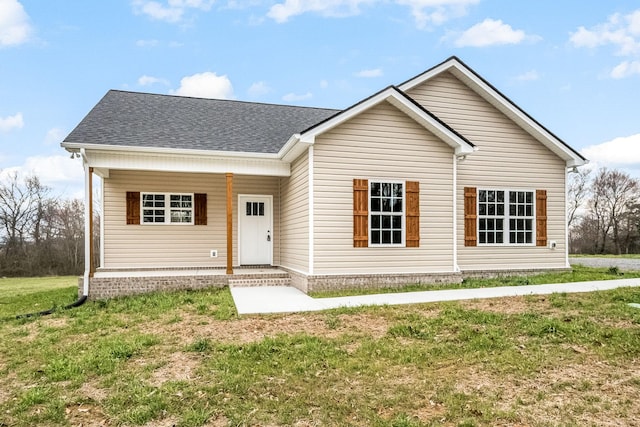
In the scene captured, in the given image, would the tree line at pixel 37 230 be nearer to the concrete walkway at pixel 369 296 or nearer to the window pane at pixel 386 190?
the concrete walkway at pixel 369 296

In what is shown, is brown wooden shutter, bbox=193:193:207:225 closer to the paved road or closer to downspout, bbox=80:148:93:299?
downspout, bbox=80:148:93:299

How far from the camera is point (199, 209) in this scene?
1197 centimetres

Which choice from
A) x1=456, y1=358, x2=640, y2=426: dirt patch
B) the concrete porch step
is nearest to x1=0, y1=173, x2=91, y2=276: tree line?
the concrete porch step

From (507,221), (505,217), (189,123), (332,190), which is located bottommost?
(507,221)

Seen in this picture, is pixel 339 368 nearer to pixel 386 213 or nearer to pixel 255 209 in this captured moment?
pixel 386 213

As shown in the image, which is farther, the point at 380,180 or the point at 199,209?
the point at 199,209

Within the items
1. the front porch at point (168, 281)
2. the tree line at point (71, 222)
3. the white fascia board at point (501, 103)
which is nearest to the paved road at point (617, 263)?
the tree line at point (71, 222)

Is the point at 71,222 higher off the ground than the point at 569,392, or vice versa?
the point at 71,222

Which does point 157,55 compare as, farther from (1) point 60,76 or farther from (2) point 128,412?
(2) point 128,412

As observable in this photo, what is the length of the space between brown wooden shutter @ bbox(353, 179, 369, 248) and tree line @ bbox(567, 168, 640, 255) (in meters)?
28.6

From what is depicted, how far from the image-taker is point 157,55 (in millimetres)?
19125

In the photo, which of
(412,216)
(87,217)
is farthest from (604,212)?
(87,217)

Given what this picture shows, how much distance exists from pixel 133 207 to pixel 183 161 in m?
2.32

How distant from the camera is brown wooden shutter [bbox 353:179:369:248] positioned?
31.4 ft
